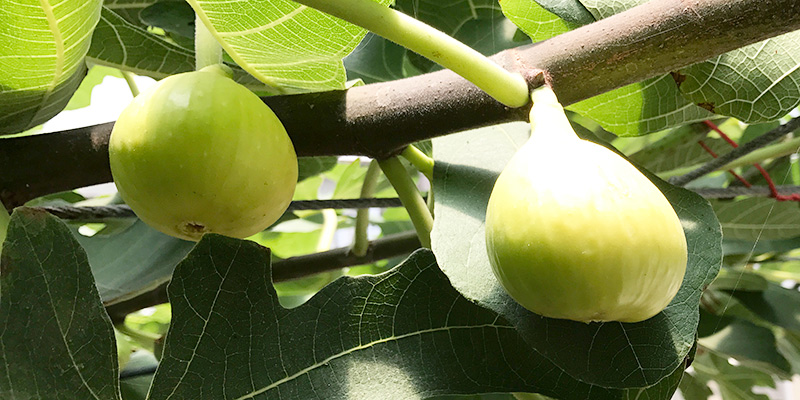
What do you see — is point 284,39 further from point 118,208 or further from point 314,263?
point 314,263

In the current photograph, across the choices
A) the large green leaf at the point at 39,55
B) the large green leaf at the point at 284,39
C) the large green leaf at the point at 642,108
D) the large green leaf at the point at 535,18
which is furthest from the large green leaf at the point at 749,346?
the large green leaf at the point at 39,55

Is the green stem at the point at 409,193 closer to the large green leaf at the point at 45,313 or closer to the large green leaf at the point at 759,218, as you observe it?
the large green leaf at the point at 45,313

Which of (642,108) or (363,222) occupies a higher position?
(642,108)

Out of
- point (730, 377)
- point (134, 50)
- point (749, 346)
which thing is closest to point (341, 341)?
point (134, 50)

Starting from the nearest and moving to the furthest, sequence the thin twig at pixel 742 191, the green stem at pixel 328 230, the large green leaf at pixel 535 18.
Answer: the large green leaf at pixel 535 18 → the thin twig at pixel 742 191 → the green stem at pixel 328 230

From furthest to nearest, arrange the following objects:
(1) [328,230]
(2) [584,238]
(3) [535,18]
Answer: (1) [328,230] < (3) [535,18] < (2) [584,238]

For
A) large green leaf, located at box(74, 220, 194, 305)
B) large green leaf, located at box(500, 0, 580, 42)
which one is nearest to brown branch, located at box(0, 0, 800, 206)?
large green leaf, located at box(500, 0, 580, 42)
